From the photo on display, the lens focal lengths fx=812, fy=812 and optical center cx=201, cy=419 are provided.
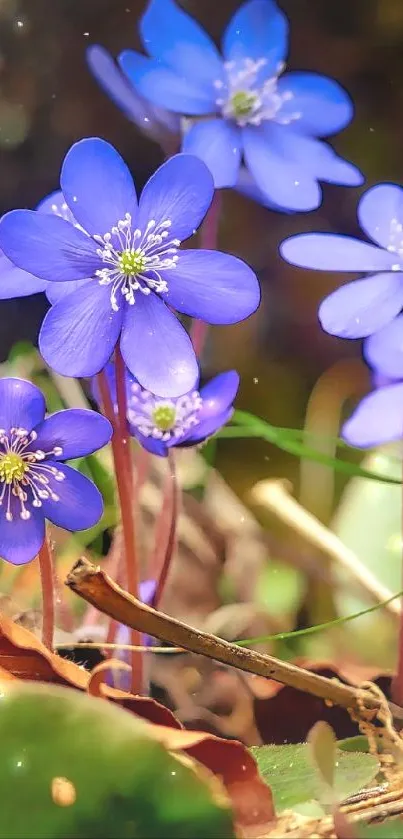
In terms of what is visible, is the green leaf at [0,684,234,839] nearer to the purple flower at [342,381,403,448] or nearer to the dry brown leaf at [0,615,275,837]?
the dry brown leaf at [0,615,275,837]

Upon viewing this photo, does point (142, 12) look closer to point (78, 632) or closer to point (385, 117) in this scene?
point (385, 117)

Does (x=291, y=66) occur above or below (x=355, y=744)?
above

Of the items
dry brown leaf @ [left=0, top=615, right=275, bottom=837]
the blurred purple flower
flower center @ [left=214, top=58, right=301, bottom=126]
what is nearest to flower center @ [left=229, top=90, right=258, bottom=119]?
flower center @ [left=214, top=58, right=301, bottom=126]

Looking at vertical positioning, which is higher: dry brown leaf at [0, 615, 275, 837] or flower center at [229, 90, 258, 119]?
flower center at [229, 90, 258, 119]

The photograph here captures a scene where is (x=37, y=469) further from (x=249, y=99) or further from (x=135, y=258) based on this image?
(x=249, y=99)

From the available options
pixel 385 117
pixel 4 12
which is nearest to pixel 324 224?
pixel 385 117

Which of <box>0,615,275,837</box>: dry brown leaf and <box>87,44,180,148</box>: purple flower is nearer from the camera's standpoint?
<box>0,615,275,837</box>: dry brown leaf

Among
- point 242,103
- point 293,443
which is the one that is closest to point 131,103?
point 242,103
